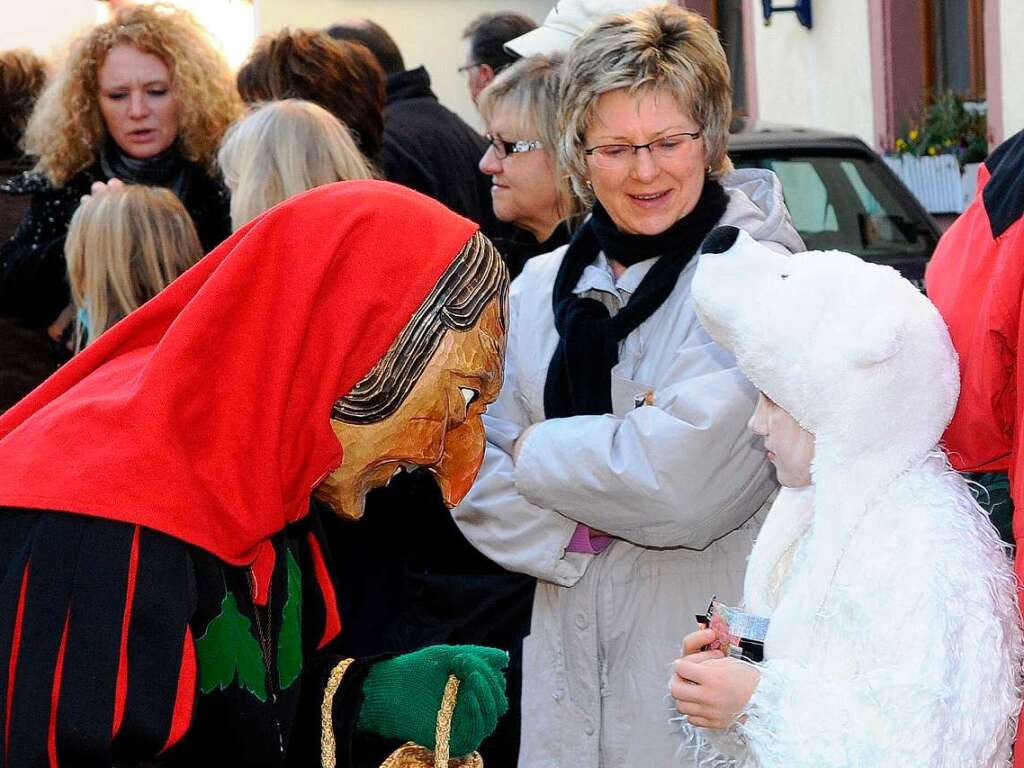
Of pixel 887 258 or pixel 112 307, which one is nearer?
pixel 112 307

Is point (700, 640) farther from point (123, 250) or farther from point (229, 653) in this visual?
point (123, 250)

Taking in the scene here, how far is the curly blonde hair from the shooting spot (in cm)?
494

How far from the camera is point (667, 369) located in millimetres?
3041

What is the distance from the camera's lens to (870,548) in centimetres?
214

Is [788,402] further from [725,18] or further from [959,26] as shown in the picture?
[725,18]

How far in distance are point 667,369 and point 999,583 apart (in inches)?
40.7

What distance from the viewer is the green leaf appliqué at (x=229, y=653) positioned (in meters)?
1.99

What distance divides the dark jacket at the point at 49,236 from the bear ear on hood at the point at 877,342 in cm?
286

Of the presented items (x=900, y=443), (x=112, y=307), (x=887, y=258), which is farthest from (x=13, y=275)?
(x=887, y=258)

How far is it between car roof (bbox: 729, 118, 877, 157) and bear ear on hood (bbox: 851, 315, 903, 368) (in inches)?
193

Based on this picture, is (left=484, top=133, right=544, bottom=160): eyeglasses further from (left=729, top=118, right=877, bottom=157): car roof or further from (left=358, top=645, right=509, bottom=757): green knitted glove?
(left=729, top=118, right=877, bottom=157): car roof

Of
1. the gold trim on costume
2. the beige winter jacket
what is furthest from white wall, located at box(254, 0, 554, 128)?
the gold trim on costume

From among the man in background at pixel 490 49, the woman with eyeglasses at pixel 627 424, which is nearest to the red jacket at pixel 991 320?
the woman with eyeglasses at pixel 627 424

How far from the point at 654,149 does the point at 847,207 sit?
4.11 m
